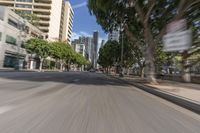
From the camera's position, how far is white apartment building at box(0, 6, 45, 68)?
63731mm

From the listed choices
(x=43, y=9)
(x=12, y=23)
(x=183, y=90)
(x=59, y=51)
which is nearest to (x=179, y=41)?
(x=183, y=90)

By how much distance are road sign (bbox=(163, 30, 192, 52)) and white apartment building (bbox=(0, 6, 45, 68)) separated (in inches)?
2198

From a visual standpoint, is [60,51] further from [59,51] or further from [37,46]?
[37,46]

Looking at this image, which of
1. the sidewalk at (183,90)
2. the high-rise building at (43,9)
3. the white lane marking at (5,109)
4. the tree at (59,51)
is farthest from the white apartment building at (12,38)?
the white lane marking at (5,109)

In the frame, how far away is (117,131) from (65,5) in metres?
152

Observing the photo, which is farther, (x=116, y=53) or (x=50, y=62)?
(x=50, y=62)

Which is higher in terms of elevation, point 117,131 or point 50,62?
point 50,62

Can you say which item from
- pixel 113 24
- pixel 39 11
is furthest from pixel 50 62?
pixel 113 24

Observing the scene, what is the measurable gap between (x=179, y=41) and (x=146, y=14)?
20431 mm

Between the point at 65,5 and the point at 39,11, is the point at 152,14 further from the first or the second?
the point at 65,5

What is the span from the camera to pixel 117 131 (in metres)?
6.75

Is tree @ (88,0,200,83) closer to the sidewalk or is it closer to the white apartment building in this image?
the sidewalk

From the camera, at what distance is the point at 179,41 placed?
32.4 feet

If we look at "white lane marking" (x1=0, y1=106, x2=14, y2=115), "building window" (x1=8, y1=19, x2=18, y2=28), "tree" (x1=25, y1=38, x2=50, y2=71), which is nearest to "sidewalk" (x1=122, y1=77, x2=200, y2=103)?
"white lane marking" (x1=0, y1=106, x2=14, y2=115)
